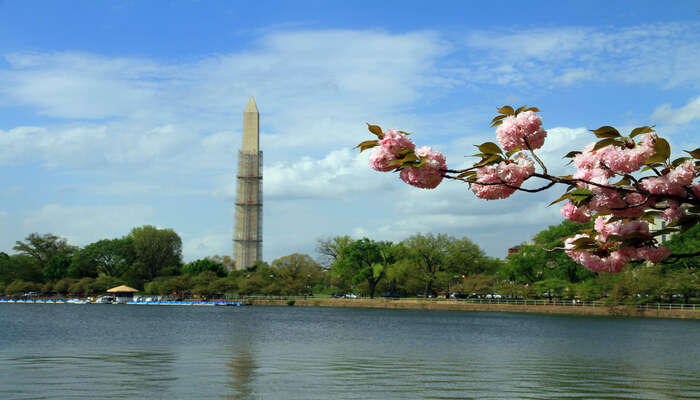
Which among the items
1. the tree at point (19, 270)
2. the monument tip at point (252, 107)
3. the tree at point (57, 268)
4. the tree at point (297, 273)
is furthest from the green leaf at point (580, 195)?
the monument tip at point (252, 107)

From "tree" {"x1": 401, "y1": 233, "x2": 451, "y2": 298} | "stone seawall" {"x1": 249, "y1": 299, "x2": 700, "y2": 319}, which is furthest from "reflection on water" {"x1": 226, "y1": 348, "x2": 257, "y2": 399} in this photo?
"tree" {"x1": 401, "y1": 233, "x2": 451, "y2": 298}

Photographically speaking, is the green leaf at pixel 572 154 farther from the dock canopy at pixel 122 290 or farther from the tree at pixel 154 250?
the tree at pixel 154 250

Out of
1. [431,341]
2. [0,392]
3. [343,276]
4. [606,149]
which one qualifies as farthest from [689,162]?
[343,276]

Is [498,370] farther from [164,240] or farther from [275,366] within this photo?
[164,240]

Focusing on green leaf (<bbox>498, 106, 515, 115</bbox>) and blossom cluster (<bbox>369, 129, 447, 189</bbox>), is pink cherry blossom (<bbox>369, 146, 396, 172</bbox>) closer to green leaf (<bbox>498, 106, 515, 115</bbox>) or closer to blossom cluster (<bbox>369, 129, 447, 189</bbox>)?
blossom cluster (<bbox>369, 129, 447, 189</bbox>)

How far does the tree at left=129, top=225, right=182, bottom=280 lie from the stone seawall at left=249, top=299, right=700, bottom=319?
2710cm

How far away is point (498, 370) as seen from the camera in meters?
26.4

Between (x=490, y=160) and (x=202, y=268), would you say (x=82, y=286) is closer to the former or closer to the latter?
(x=202, y=268)

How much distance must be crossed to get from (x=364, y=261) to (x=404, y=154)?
96576 mm

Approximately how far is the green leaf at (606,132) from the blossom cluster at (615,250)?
2.95 ft

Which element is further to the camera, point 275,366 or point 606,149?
point 275,366

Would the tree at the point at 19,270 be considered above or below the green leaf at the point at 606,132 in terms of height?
above

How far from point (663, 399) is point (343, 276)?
84455 millimetres

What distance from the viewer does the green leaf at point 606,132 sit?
5.14 meters
